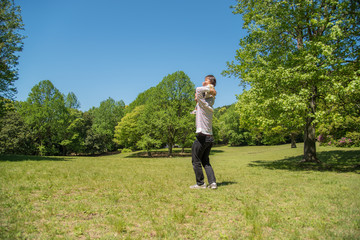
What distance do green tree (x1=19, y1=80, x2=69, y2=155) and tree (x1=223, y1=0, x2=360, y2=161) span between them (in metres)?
35.6

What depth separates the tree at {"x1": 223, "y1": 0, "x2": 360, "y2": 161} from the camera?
10.0m

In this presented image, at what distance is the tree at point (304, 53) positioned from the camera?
394 inches

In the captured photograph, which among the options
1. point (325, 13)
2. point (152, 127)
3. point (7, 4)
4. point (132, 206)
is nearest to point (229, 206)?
point (132, 206)

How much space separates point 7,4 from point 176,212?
23.5 metres

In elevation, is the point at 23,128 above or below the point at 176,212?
above

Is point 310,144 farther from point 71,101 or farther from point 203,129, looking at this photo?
point 71,101

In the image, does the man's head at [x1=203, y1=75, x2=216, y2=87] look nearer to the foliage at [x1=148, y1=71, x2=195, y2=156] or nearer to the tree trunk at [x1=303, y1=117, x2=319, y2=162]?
Result: the tree trunk at [x1=303, y1=117, x2=319, y2=162]

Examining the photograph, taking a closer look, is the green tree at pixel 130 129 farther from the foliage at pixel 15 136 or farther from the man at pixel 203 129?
the man at pixel 203 129

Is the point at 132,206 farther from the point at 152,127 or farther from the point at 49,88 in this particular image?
the point at 49,88

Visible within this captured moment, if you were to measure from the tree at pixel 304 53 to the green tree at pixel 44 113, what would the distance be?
3559cm

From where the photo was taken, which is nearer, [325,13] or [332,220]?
[332,220]

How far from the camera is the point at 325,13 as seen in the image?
38.8 feet

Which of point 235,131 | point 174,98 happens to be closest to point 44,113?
point 174,98

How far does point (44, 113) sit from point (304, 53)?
130ft
